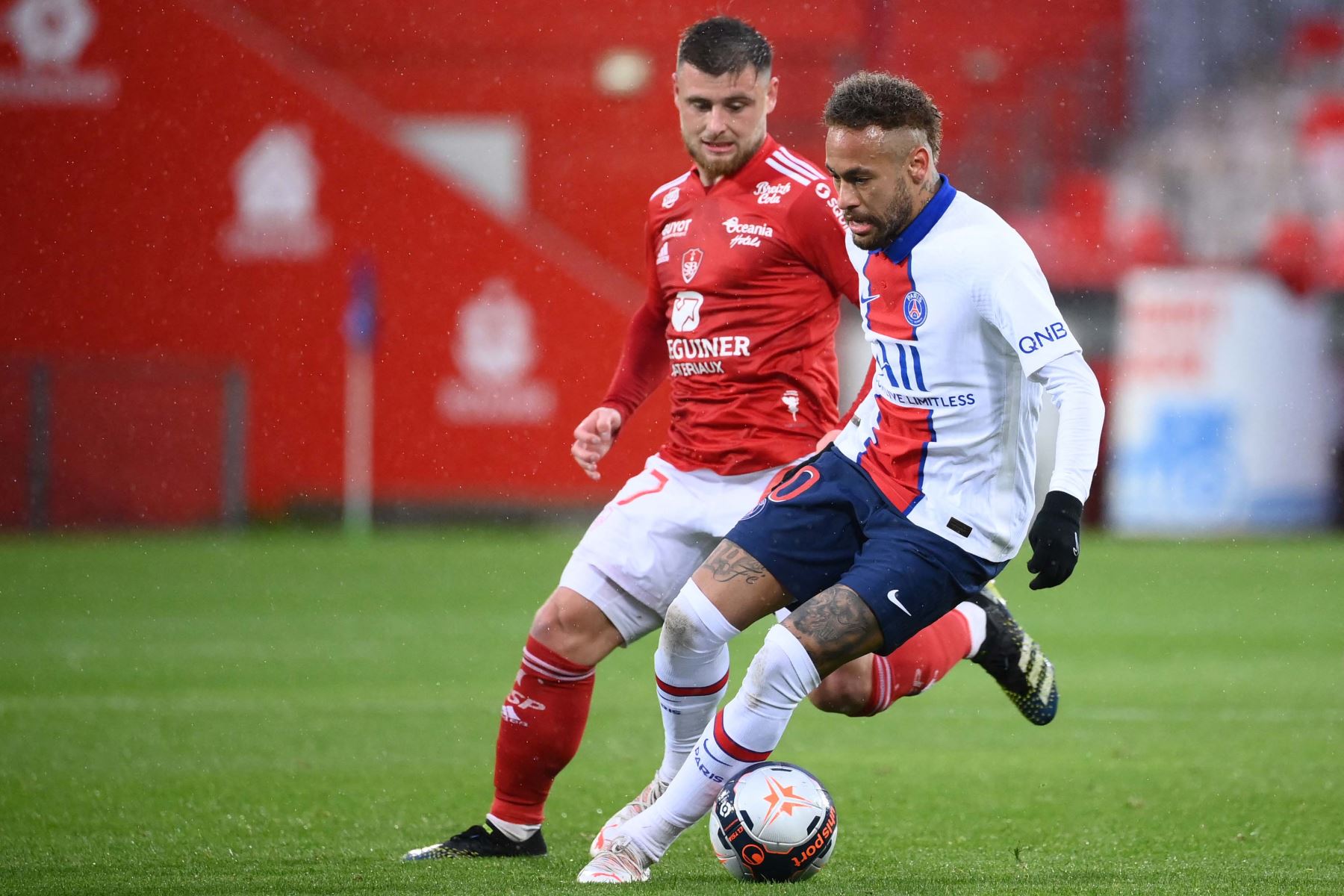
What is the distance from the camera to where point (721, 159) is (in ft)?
17.5

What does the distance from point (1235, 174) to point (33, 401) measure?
15.5m

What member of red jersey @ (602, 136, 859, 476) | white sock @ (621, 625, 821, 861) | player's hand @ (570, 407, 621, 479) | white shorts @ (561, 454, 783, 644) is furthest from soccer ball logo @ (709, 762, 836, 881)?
player's hand @ (570, 407, 621, 479)

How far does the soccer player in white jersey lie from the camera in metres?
4.45

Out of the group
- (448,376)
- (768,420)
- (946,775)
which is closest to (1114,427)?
(448,376)

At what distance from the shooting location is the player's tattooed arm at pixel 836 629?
14.5 feet

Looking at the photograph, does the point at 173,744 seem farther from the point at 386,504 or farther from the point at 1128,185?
the point at 1128,185

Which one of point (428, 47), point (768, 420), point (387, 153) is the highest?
point (428, 47)

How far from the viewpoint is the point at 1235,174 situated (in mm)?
23344

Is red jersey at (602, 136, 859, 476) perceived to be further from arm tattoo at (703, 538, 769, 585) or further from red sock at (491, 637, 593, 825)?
red sock at (491, 637, 593, 825)

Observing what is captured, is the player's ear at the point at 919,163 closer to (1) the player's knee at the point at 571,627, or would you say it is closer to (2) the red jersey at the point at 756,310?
(2) the red jersey at the point at 756,310

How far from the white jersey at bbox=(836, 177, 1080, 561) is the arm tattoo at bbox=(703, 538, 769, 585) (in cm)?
40

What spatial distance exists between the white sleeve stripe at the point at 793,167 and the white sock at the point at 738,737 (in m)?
1.50

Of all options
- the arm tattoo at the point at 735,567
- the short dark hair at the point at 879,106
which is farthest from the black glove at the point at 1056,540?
the short dark hair at the point at 879,106

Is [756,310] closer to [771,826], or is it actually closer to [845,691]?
[845,691]
